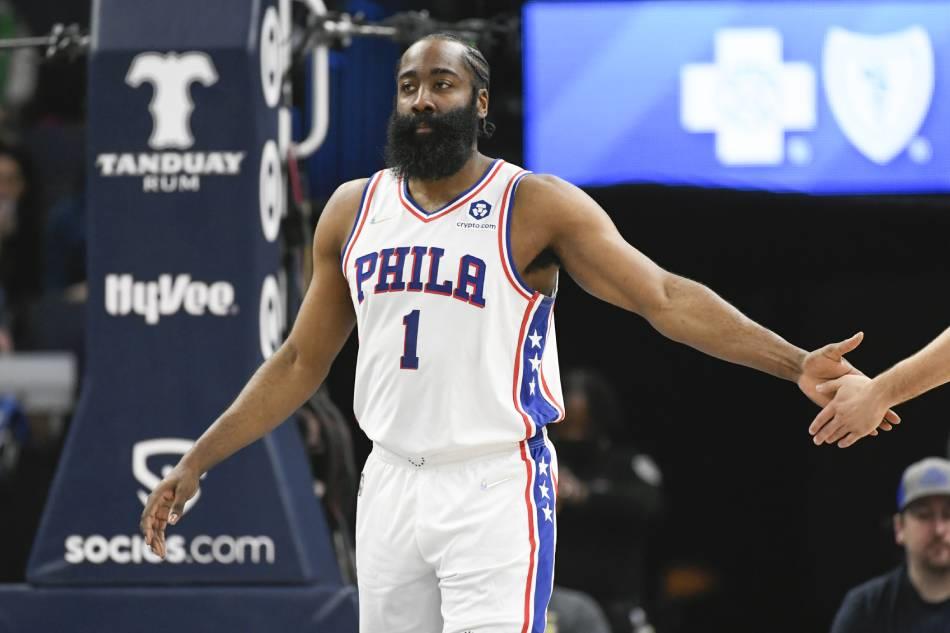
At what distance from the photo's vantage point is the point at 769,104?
8539mm

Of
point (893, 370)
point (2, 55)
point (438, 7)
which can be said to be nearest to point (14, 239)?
point (2, 55)

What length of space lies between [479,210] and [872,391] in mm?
1076

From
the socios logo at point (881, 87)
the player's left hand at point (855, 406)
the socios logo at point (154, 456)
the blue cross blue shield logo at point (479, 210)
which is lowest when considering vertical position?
the socios logo at point (154, 456)

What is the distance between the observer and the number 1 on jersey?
4.07 meters

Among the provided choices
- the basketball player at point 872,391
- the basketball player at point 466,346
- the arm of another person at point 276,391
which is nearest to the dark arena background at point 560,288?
the arm of another person at point 276,391

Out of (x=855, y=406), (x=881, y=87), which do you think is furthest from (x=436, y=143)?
(x=881, y=87)

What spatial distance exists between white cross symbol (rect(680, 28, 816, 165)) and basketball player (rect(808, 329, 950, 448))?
4.37 meters

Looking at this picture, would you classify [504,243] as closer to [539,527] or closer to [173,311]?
[539,527]

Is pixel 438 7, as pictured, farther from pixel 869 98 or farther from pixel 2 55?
pixel 2 55

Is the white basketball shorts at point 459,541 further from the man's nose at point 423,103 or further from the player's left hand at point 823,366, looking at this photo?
the man's nose at point 423,103

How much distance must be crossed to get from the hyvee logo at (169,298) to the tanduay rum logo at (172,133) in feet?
0.98

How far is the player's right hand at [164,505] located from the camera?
14.5 ft

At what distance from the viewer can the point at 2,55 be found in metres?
9.95

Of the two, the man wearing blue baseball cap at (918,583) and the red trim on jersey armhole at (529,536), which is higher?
the red trim on jersey armhole at (529,536)
